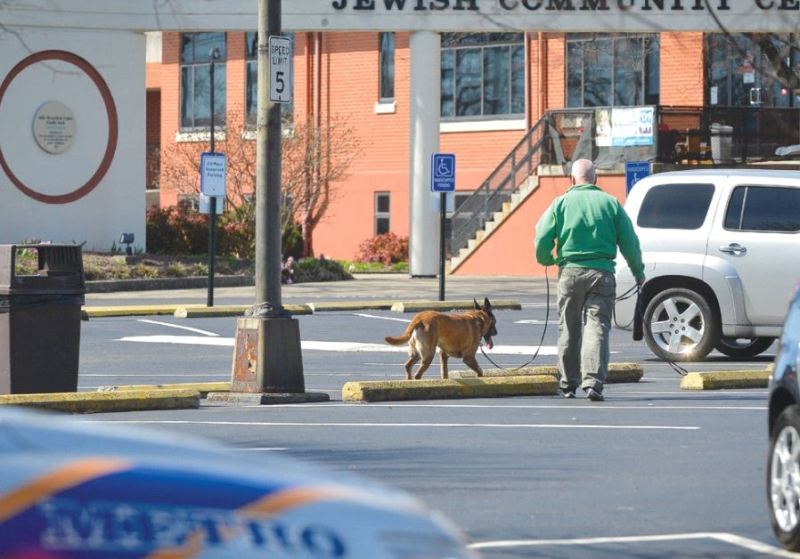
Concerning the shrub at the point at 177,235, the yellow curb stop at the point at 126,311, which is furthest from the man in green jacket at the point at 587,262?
the shrub at the point at 177,235

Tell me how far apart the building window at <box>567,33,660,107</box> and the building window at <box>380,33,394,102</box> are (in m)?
5.79

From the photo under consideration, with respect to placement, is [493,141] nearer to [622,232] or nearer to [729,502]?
[622,232]

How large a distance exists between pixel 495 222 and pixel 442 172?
12.1 meters

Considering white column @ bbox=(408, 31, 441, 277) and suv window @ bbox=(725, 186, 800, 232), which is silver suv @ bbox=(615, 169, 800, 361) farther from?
white column @ bbox=(408, 31, 441, 277)

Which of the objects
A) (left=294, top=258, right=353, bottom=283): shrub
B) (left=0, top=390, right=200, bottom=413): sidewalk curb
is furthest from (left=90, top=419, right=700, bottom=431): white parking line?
(left=294, top=258, right=353, bottom=283): shrub

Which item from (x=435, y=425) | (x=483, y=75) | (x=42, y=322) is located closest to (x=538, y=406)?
(x=435, y=425)

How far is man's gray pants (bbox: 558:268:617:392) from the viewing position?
1323cm

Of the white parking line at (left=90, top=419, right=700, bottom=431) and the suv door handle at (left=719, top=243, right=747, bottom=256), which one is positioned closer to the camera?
the white parking line at (left=90, top=419, right=700, bottom=431)

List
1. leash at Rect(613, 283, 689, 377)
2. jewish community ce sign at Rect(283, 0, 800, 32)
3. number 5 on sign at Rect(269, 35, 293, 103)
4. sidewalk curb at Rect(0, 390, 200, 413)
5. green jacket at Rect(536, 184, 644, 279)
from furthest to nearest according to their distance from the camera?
jewish community ce sign at Rect(283, 0, 800, 32)
leash at Rect(613, 283, 689, 377)
number 5 on sign at Rect(269, 35, 293, 103)
green jacket at Rect(536, 184, 644, 279)
sidewalk curb at Rect(0, 390, 200, 413)

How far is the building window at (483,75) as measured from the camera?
44.2 meters

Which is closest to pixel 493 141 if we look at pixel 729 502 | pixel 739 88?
pixel 739 88

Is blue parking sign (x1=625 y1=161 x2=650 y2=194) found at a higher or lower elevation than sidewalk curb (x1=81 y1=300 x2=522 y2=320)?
higher

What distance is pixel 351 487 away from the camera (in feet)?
11.1

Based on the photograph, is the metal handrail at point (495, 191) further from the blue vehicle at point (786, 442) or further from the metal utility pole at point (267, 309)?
the blue vehicle at point (786, 442)
